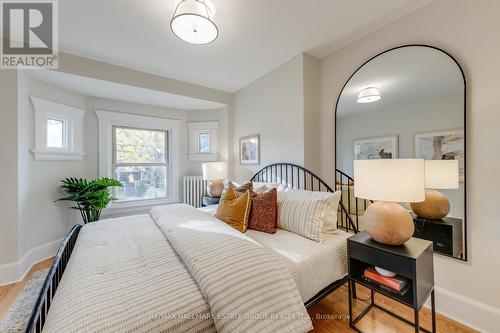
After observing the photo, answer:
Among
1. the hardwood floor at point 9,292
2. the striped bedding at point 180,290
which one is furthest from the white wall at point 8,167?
the striped bedding at point 180,290

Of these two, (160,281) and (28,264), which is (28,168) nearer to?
(28,264)

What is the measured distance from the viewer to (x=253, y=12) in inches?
69.8

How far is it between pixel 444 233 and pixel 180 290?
192 cm

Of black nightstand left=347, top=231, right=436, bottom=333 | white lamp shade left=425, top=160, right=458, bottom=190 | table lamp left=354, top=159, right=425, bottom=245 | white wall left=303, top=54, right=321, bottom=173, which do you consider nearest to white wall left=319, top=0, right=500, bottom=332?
white lamp shade left=425, top=160, right=458, bottom=190

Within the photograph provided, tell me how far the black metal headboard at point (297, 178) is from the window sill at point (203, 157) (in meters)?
1.37

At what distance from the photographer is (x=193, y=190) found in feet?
12.5

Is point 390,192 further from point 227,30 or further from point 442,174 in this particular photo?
point 227,30

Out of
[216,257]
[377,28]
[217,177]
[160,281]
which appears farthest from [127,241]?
[377,28]

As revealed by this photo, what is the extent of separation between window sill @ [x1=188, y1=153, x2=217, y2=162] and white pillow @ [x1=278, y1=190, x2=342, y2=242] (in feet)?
7.51

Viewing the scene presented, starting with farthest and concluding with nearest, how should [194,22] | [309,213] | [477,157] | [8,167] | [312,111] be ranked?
[312,111] < [8,167] < [309,213] < [194,22] < [477,157]

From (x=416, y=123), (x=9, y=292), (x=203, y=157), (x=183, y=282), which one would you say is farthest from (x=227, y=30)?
(x=9, y=292)

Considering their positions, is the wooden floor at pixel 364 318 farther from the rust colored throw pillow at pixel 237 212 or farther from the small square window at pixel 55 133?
the small square window at pixel 55 133

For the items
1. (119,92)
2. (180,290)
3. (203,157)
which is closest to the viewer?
(180,290)

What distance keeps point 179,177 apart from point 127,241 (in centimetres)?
244
